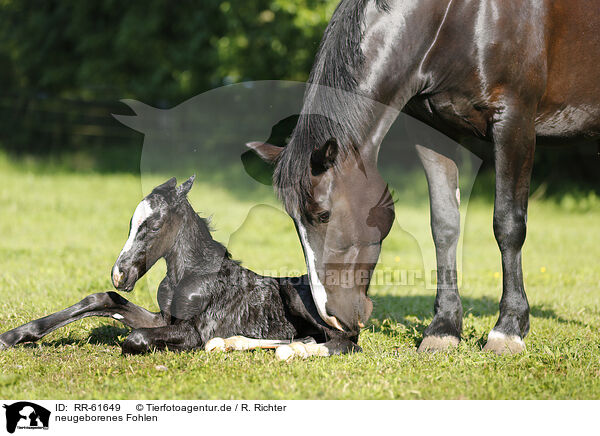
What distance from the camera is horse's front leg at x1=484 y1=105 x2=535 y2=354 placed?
3.96m

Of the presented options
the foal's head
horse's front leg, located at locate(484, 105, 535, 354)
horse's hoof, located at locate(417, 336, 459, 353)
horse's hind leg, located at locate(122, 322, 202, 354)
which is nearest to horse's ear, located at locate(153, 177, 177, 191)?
the foal's head

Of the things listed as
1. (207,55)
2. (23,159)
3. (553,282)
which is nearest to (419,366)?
(553,282)

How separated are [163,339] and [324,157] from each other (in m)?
1.53

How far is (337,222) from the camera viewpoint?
358cm

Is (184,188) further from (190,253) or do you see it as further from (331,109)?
(331,109)

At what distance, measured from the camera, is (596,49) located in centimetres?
434

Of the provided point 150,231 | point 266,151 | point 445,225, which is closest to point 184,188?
point 150,231

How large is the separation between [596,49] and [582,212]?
32.8 ft

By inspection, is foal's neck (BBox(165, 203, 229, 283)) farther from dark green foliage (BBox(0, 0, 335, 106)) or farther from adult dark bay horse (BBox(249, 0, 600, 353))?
dark green foliage (BBox(0, 0, 335, 106))
